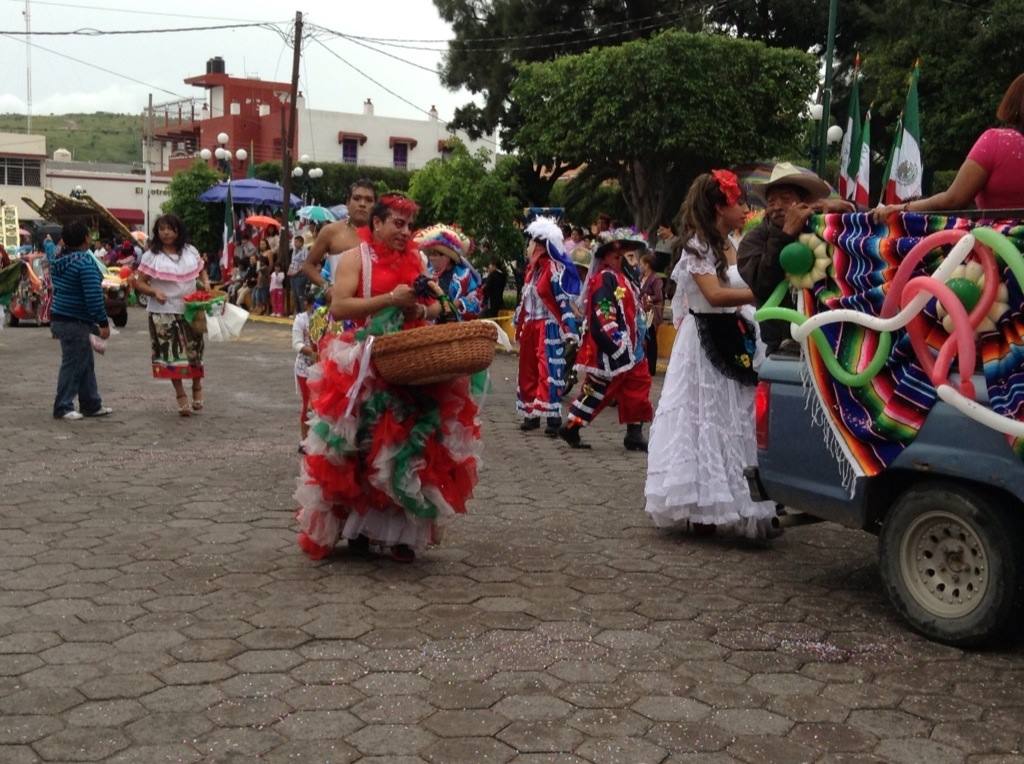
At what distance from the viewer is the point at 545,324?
10805mm

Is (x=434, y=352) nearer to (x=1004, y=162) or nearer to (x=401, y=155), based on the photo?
(x=1004, y=162)

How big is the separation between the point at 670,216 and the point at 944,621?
27496 mm

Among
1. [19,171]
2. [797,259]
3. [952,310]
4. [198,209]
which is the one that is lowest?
[952,310]

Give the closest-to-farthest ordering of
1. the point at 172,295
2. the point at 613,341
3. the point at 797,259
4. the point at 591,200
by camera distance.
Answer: the point at 797,259 < the point at 613,341 < the point at 172,295 < the point at 591,200

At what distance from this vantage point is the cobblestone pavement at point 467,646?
384cm

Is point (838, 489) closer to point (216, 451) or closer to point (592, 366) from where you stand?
point (592, 366)

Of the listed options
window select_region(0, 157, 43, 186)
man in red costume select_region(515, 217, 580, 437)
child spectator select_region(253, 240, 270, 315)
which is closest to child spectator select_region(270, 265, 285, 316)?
child spectator select_region(253, 240, 270, 315)

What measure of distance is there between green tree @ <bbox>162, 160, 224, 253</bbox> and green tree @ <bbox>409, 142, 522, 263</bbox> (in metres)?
21.4

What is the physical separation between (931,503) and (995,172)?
1.38 meters

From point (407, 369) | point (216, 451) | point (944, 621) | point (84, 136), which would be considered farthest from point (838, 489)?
point (84, 136)

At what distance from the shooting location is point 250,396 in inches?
504

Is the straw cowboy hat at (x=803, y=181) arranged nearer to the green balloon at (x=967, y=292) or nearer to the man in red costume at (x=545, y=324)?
the green balloon at (x=967, y=292)

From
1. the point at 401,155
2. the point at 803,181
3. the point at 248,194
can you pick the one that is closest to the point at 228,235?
the point at 248,194

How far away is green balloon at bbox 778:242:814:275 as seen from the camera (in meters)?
5.25
